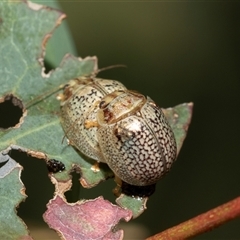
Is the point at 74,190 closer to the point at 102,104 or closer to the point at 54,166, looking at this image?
the point at 54,166

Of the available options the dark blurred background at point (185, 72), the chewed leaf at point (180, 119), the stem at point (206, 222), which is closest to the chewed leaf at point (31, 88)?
the chewed leaf at point (180, 119)

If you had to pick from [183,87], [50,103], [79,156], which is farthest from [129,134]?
[183,87]

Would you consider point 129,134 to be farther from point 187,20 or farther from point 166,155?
point 187,20

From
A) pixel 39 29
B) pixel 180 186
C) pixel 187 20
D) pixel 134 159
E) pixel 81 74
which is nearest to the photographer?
pixel 134 159

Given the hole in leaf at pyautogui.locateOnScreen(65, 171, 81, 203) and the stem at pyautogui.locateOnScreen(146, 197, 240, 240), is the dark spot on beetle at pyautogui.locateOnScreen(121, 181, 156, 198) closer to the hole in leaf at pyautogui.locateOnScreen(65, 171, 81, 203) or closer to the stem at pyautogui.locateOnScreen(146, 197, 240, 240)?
the hole in leaf at pyautogui.locateOnScreen(65, 171, 81, 203)

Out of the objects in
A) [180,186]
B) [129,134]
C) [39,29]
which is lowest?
[180,186]

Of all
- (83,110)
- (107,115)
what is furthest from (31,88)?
(107,115)
